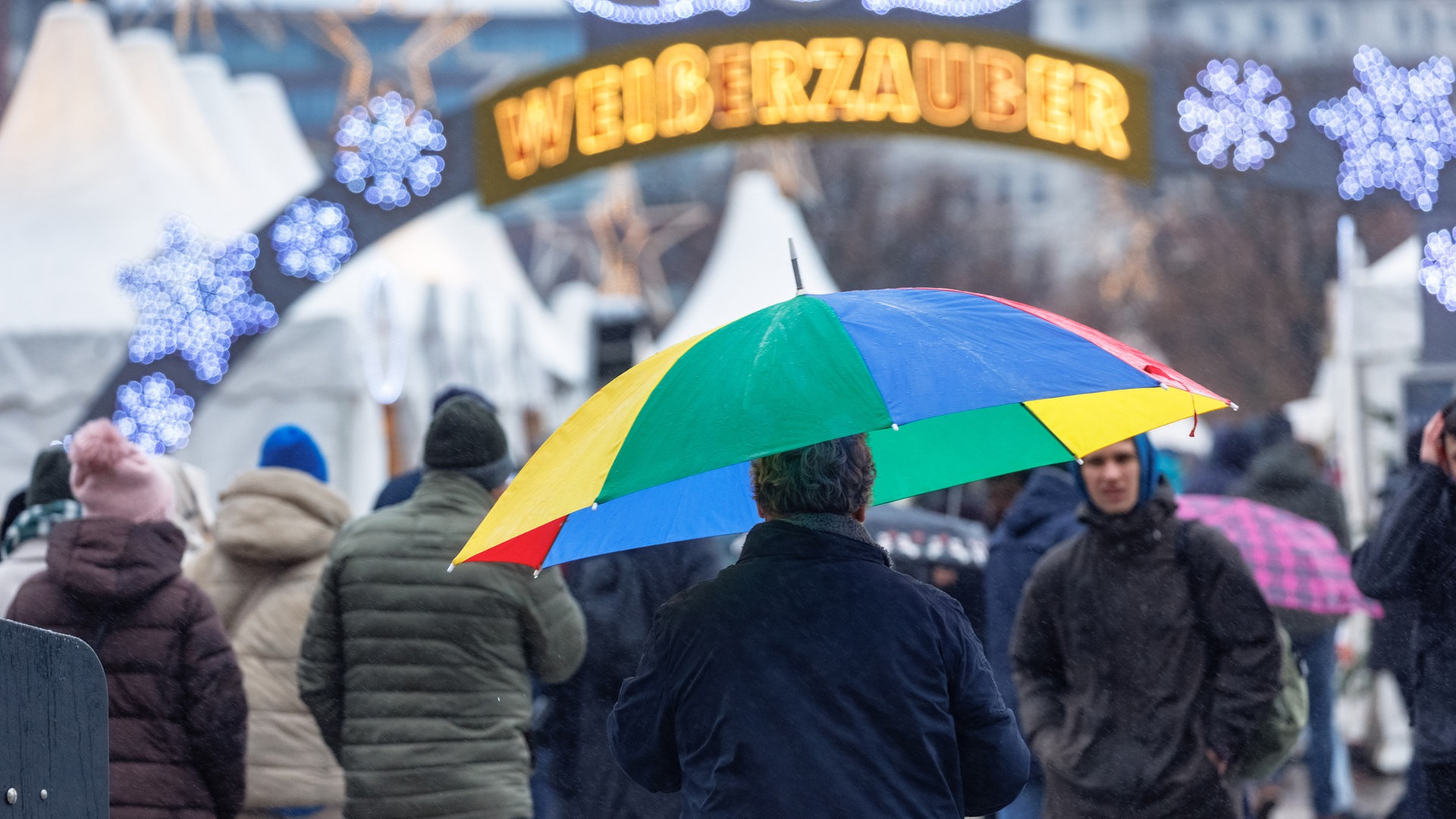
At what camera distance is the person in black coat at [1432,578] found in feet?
15.7

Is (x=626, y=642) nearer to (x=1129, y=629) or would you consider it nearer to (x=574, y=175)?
(x=1129, y=629)

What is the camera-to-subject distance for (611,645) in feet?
19.4

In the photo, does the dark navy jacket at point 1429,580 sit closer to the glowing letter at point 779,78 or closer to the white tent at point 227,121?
the glowing letter at point 779,78

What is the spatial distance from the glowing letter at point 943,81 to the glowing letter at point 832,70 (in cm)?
34

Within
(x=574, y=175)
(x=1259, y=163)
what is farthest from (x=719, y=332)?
(x=1259, y=163)

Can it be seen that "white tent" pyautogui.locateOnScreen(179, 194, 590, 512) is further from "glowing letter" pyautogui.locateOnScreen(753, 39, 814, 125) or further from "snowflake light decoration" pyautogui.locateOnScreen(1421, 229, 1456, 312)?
"snowflake light decoration" pyautogui.locateOnScreen(1421, 229, 1456, 312)

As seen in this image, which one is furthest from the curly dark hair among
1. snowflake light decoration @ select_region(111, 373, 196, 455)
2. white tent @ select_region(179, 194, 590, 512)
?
white tent @ select_region(179, 194, 590, 512)

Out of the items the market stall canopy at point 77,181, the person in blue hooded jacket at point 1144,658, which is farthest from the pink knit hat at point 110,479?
the market stall canopy at point 77,181

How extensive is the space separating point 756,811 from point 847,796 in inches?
6.0

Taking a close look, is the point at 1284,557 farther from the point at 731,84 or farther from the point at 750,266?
the point at 750,266

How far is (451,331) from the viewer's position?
46.0 feet

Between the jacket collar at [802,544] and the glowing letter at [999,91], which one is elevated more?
the glowing letter at [999,91]

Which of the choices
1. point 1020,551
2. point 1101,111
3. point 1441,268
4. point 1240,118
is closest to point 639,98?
point 1101,111

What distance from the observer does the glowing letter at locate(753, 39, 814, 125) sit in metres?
9.64
